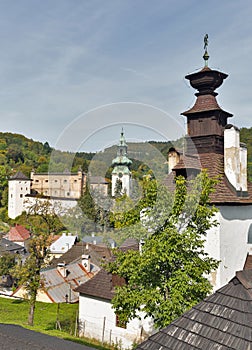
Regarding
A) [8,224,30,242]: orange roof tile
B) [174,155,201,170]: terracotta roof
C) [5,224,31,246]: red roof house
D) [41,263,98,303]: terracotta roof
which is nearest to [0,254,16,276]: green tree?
[41,263,98,303]: terracotta roof

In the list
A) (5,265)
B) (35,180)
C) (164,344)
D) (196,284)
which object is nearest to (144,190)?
(196,284)

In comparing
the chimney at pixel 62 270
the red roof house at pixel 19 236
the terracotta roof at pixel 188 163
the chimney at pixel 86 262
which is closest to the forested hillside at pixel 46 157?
the terracotta roof at pixel 188 163

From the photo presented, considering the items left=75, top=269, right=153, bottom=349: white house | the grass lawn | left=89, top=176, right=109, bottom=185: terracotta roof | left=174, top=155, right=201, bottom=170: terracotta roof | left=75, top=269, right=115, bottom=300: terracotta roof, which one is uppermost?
left=174, top=155, right=201, bottom=170: terracotta roof

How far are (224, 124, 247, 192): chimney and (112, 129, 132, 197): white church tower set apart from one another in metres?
4.73

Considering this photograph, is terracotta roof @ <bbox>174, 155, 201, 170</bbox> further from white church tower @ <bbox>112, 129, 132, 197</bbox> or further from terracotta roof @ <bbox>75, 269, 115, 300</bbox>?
terracotta roof @ <bbox>75, 269, 115, 300</bbox>

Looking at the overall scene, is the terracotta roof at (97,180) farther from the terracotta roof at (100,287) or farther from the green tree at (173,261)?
the terracotta roof at (100,287)

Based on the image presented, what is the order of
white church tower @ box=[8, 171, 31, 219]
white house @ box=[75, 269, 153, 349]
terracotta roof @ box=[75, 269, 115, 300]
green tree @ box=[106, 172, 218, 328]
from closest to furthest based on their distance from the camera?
green tree @ box=[106, 172, 218, 328]
white house @ box=[75, 269, 153, 349]
terracotta roof @ box=[75, 269, 115, 300]
white church tower @ box=[8, 171, 31, 219]

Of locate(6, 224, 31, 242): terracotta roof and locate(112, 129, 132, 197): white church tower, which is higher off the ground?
locate(112, 129, 132, 197): white church tower

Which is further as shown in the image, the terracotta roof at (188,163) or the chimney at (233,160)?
the chimney at (233,160)

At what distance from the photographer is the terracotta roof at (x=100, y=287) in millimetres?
16527

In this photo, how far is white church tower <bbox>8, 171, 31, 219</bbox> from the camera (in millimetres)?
83375

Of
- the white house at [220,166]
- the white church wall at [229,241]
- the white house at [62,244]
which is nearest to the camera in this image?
the white church wall at [229,241]

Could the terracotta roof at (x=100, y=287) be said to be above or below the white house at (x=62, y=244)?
above

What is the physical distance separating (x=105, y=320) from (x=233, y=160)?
838 cm
